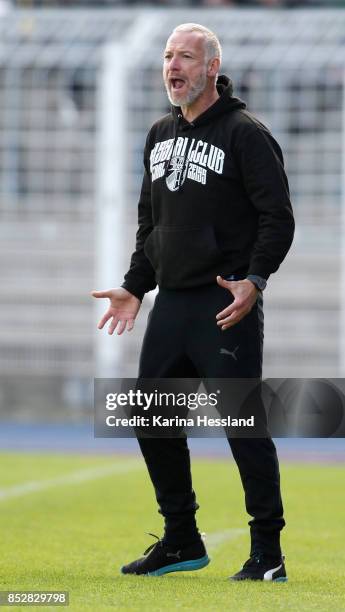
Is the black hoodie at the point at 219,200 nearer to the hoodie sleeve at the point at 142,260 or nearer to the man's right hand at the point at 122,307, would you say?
the hoodie sleeve at the point at 142,260

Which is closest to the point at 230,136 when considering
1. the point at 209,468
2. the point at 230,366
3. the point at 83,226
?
the point at 230,366

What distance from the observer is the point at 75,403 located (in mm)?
25609

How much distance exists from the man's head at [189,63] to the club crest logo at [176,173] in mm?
209

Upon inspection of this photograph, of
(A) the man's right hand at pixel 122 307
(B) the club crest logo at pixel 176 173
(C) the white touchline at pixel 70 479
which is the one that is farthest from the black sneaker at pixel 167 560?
(C) the white touchline at pixel 70 479

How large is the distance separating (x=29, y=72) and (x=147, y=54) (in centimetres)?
304

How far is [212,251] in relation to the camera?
536 centimetres

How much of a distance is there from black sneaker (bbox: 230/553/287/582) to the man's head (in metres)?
1.64

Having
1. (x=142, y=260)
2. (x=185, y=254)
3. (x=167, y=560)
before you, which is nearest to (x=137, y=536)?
(x=167, y=560)

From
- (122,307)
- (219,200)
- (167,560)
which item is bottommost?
(167,560)

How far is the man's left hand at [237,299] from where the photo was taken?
5.24 m

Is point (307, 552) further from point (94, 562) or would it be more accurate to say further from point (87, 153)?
point (87, 153)

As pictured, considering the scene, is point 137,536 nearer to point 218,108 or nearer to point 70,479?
point 218,108

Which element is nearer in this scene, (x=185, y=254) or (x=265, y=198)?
(x=265, y=198)

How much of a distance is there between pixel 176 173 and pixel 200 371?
716mm
